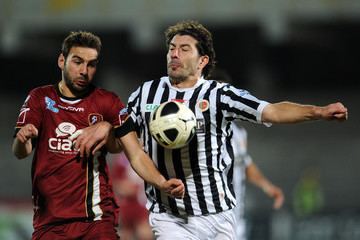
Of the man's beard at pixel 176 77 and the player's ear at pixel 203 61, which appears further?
the player's ear at pixel 203 61

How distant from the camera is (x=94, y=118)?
5.47 meters

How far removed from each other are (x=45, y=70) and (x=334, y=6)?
25.7ft

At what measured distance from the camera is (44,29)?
16.8 m

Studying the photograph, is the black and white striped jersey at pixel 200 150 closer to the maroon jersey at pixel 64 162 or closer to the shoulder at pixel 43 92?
the maroon jersey at pixel 64 162

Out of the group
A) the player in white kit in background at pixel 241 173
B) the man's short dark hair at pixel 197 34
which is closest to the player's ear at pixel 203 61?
the man's short dark hair at pixel 197 34

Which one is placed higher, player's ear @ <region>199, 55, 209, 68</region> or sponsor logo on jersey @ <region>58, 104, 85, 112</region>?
player's ear @ <region>199, 55, 209, 68</region>

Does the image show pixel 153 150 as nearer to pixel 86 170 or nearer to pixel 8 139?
pixel 86 170

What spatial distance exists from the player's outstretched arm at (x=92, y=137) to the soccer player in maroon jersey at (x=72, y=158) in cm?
2

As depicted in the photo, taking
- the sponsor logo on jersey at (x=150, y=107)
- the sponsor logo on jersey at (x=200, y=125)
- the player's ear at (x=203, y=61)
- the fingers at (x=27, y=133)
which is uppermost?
the player's ear at (x=203, y=61)

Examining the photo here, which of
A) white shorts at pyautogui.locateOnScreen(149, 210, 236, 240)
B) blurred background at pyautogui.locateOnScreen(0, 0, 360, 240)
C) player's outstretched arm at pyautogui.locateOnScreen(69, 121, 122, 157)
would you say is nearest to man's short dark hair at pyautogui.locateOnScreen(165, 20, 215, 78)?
player's outstretched arm at pyautogui.locateOnScreen(69, 121, 122, 157)

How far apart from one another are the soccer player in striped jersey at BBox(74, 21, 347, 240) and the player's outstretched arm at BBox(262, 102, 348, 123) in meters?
0.19

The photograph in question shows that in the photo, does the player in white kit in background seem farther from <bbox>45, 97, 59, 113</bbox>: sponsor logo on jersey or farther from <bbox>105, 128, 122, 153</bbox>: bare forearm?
<bbox>45, 97, 59, 113</bbox>: sponsor logo on jersey

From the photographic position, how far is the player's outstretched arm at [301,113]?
4.82 m

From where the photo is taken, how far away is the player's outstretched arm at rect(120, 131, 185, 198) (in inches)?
202
